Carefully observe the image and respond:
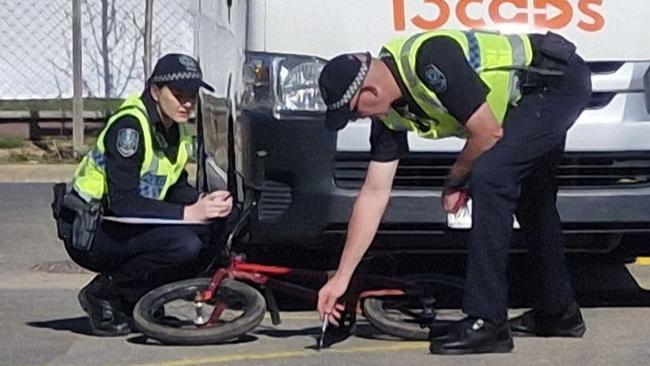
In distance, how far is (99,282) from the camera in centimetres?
700

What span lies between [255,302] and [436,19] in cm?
143

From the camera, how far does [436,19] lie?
6906 millimetres

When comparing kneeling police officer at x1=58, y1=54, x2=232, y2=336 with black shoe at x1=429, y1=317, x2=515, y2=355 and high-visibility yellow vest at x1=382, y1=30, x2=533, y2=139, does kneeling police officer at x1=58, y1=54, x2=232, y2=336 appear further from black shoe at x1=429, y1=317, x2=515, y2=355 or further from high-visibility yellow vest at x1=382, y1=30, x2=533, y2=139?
black shoe at x1=429, y1=317, x2=515, y2=355

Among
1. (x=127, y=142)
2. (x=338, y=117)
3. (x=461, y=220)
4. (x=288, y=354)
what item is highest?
(x=338, y=117)

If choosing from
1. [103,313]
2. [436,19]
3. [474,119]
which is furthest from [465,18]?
[103,313]

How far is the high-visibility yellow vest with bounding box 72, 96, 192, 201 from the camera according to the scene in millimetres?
6812

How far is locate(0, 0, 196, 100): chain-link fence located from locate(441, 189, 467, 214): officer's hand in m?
9.70

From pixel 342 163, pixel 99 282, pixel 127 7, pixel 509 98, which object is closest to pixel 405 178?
pixel 342 163

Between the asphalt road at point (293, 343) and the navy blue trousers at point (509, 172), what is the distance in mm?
297

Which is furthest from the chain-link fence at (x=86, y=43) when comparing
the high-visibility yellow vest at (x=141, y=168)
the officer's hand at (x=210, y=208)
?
the officer's hand at (x=210, y=208)

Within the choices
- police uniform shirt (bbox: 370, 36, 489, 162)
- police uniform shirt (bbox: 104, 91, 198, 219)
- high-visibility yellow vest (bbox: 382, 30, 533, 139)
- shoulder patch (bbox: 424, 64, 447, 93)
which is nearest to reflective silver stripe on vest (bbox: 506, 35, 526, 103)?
high-visibility yellow vest (bbox: 382, 30, 533, 139)

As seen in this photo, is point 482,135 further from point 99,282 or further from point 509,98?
point 99,282

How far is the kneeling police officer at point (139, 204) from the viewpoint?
6766 millimetres

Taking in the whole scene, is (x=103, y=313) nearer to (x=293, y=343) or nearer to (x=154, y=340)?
(x=154, y=340)
